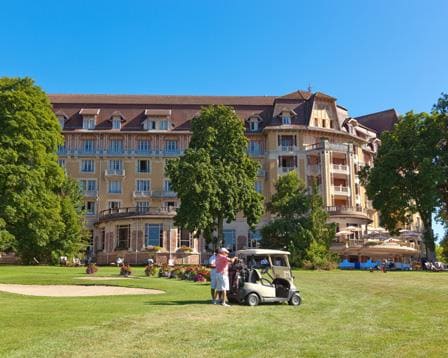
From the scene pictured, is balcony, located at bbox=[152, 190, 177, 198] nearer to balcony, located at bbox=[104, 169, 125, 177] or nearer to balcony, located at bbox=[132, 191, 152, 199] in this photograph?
balcony, located at bbox=[132, 191, 152, 199]

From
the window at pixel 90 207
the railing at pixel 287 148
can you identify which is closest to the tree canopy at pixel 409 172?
the railing at pixel 287 148

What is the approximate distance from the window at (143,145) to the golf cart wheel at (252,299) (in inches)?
2040

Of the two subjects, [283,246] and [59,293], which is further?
[283,246]

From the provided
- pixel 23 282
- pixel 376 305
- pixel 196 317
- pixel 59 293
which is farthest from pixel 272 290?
pixel 23 282

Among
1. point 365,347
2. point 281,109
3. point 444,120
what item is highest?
point 281,109

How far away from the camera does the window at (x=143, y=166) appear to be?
6712 centimetres

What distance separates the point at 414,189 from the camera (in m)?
48.4

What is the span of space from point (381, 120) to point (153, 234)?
152ft

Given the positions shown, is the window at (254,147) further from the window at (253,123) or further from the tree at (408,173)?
the tree at (408,173)

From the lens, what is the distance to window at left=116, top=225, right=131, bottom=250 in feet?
181

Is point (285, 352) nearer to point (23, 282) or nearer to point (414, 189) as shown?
point (23, 282)

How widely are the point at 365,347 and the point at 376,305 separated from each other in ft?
25.3

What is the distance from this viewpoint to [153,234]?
5491cm

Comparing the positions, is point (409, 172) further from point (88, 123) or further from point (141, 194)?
point (88, 123)
